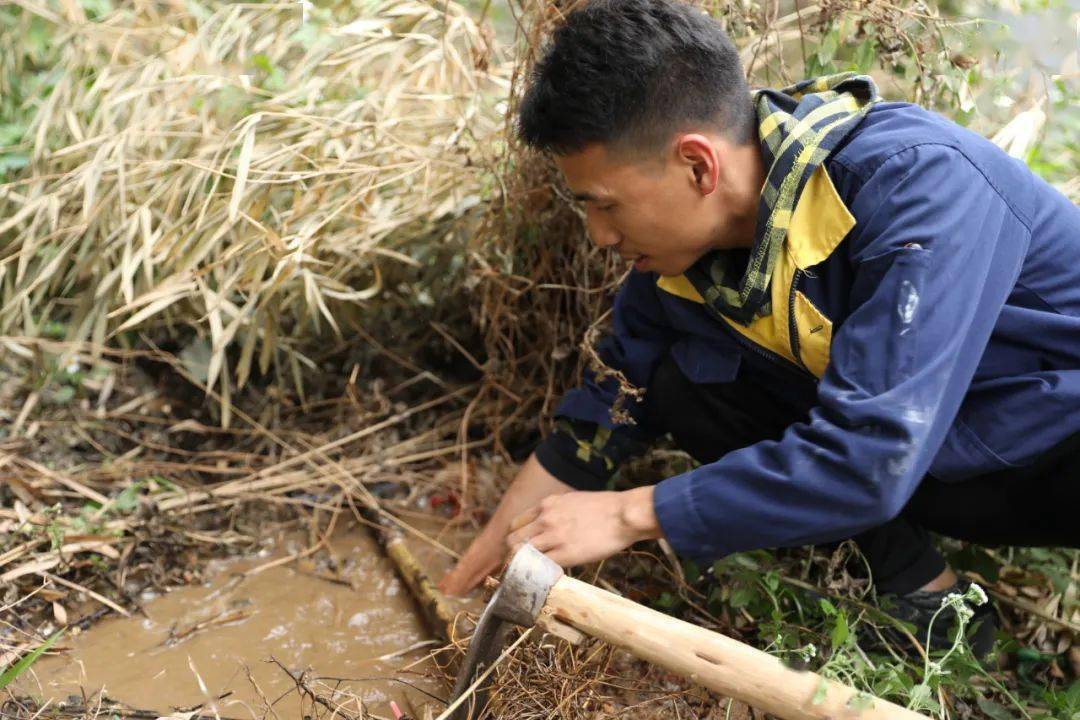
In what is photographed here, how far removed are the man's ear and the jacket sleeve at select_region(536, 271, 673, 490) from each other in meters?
0.43

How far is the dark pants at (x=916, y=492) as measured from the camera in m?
1.66

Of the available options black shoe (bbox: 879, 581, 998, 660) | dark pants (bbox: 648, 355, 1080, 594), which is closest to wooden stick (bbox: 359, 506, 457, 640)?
dark pants (bbox: 648, 355, 1080, 594)

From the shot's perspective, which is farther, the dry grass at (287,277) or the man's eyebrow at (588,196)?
the dry grass at (287,277)

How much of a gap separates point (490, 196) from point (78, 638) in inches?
58.9

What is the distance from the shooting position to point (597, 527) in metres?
1.58

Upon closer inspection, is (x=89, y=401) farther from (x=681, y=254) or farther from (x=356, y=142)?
(x=681, y=254)

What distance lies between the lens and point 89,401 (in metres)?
2.73

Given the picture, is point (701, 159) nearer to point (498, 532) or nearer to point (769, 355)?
point (769, 355)

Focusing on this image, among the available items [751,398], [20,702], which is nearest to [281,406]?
[20,702]

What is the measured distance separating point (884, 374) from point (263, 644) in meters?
1.40

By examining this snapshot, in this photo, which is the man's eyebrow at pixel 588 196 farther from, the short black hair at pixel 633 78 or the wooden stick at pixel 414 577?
the wooden stick at pixel 414 577

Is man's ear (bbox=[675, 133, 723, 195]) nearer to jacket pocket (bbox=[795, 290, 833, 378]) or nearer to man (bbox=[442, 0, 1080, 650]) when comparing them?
man (bbox=[442, 0, 1080, 650])

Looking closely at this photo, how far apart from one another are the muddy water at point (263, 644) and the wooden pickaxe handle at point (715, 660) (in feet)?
1.86

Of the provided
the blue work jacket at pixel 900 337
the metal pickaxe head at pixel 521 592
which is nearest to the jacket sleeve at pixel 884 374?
the blue work jacket at pixel 900 337
